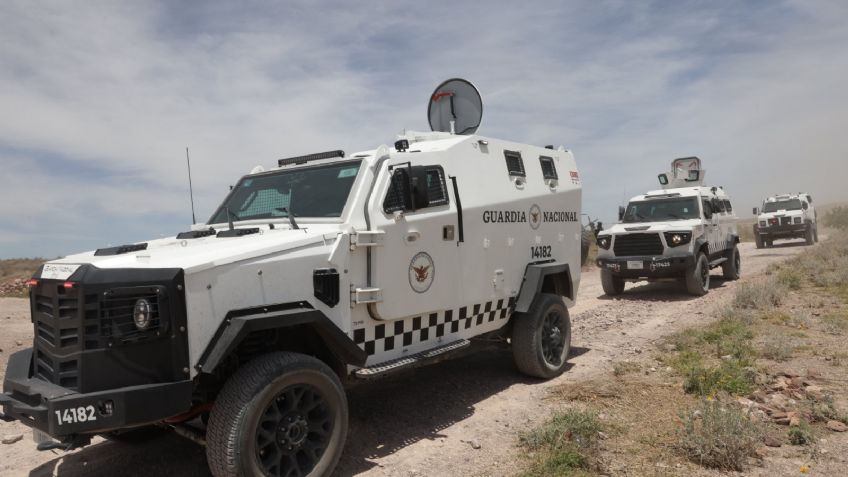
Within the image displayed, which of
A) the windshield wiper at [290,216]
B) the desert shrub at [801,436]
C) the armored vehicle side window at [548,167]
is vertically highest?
the armored vehicle side window at [548,167]

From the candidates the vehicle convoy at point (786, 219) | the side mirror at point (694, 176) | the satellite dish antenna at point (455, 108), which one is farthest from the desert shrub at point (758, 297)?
the vehicle convoy at point (786, 219)

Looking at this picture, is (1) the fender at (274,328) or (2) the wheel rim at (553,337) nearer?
(1) the fender at (274,328)

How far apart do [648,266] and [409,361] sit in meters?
8.40

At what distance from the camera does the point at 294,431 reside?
3814 millimetres

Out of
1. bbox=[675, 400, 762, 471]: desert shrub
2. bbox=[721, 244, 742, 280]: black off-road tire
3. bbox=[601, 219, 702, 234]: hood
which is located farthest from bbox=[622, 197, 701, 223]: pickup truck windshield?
bbox=[675, 400, 762, 471]: desert shrub

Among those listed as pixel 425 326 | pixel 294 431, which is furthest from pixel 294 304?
pixel 425 326

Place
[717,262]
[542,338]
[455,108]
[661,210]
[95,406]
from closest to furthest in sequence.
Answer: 1. [95,406]
2. [542,338]
3. [455,108]
4. [661,210]
5. [717,262]

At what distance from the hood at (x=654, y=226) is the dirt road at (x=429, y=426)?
12.1ft

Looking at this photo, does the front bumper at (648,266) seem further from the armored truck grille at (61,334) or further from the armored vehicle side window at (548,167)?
the armored truck grille at (61,334)

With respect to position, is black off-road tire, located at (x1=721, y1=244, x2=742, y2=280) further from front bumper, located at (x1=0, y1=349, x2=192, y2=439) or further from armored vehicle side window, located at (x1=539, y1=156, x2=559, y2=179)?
front bumper, located at (x1=0, y1=349, x2=192, y2=439)

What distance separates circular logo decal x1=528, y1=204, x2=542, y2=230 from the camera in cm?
664

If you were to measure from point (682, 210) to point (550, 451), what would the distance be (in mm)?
10034

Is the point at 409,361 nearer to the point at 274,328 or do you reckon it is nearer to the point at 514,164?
the point at 274,328

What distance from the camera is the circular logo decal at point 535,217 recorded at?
664 cm
